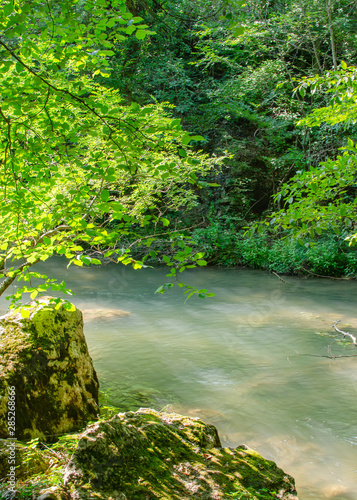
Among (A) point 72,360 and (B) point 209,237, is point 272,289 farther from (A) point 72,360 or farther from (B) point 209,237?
(A) point 72,360

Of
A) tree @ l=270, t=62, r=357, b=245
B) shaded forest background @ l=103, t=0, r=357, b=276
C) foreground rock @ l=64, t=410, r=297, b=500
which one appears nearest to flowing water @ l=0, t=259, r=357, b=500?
foreground rock @ l=64, t=410, r=297, b=500

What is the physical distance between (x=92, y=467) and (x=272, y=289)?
9.80m

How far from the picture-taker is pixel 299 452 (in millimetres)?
4035

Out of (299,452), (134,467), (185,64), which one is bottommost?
(299,452)

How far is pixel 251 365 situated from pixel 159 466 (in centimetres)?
405

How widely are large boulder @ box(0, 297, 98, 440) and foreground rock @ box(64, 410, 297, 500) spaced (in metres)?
1.00

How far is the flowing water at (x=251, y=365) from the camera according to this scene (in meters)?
4.19

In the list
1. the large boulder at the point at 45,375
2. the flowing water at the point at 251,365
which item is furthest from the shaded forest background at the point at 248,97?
the large boulder at the point at 45,375

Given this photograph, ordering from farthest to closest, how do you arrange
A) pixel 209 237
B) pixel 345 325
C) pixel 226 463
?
pixel 209 237, pixel 345 325, pixel 226 463

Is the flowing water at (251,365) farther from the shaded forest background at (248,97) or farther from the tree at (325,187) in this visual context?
the shaded forest background at (248,97)

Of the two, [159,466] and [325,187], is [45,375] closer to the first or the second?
[159,466]

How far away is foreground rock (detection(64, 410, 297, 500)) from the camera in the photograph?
7.27 feet

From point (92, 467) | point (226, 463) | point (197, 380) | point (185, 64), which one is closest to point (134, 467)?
point (92, 467)

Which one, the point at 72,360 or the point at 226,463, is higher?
the point at 72,360
